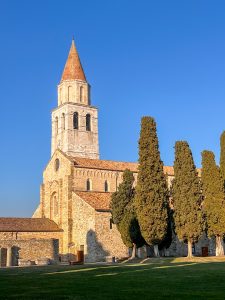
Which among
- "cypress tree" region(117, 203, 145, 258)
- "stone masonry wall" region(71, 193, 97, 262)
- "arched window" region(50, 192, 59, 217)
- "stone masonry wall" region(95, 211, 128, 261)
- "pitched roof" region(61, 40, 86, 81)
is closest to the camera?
"cypress tree" region(117, 203, 145, 258)

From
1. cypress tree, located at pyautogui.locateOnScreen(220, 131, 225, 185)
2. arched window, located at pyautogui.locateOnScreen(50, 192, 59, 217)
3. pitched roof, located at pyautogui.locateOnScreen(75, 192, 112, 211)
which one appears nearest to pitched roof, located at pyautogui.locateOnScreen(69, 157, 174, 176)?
pitched roof, located at pyautogui.locateOnScreen(75, 192, 112, 211)

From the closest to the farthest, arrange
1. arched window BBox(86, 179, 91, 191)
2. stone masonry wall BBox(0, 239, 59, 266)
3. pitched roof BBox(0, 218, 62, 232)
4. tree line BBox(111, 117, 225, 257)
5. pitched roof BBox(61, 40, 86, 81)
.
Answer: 1. tree line BBox(111, 117, 225, 257)
2. stone masonry wall BBox(0, 239, 59, 266)
3. pitched roof BBox(0, 218, 62, 232)
4. arched window BBox(86, 179, 91, 191)
5. pitched roof BBox(61, 40, 86, 81)

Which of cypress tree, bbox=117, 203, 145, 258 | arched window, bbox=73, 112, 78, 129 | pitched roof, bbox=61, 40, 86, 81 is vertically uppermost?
pitched roof, bbox=61, 40, 86, 81

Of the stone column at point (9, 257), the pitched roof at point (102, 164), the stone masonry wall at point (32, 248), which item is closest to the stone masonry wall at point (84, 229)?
the stone masonry wall at point (32, 248)

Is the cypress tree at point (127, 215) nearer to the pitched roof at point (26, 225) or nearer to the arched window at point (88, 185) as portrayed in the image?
the arched window at point (88, 185)

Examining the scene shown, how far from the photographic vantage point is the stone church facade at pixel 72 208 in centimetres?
4356

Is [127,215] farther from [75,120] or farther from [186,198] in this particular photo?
[75,120]

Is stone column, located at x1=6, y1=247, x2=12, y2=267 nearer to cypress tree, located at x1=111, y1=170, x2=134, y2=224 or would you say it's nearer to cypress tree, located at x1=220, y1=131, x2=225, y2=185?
cypress tree, located at x1=111, y1=170, x2=134, y2=224

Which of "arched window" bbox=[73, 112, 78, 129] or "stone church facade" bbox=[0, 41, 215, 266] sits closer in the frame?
"stone church facade" bbox=[0, 41, 215, 266]

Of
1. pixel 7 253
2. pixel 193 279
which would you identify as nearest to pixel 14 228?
pixel 7 253

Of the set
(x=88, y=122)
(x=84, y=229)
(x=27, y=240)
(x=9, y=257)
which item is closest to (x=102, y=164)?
(x=84, y=229)

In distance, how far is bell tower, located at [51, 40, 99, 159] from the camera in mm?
64938

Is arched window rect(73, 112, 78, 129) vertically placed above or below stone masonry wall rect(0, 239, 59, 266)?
above

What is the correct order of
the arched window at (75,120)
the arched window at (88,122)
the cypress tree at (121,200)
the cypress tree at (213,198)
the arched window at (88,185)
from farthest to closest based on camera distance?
the arched window at (88,122) < the arched window at (75,120) < the arched window at (88,185) < the cypress tree at (121,200) < the cypress tree at (213,198)
